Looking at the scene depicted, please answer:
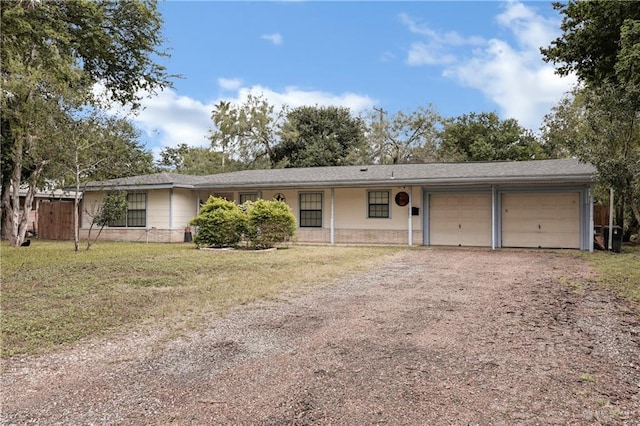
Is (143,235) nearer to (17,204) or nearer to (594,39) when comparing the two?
(17,204)

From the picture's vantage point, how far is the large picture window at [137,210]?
60.1 ft

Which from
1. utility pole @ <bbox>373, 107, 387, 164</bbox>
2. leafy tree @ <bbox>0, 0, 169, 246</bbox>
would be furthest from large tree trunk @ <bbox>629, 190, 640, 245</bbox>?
utility pole @ <bbox>373, 107, 387, 164</bbox>

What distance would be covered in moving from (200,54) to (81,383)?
15698 millimetres

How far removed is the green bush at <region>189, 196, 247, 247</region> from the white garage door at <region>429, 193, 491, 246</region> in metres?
6.82

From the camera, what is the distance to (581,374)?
11.1ft

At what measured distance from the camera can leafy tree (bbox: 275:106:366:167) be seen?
32656mm

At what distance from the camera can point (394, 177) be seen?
51.3 feet

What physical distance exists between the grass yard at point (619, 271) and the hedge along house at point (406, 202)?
1842mm

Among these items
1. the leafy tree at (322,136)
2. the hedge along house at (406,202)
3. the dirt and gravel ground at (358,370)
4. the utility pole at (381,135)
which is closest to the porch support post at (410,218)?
the hedge along house at (406,202)

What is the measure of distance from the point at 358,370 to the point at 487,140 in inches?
1218

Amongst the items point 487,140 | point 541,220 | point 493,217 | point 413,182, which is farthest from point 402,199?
point 487,140

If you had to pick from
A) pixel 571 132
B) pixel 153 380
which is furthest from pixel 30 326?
pixel 571 132

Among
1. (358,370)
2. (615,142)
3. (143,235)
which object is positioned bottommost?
(358,370)

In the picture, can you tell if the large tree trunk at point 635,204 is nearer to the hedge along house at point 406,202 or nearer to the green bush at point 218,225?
the hedge along house at point 406,202
